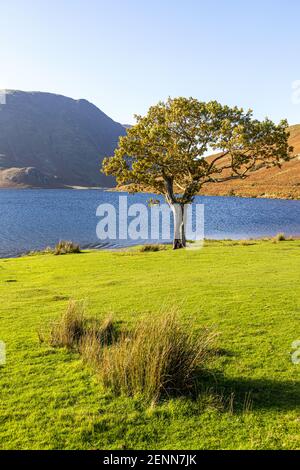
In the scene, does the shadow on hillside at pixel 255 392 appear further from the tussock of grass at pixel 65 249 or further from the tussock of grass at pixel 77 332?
the tussock of grass at pixel 65 249

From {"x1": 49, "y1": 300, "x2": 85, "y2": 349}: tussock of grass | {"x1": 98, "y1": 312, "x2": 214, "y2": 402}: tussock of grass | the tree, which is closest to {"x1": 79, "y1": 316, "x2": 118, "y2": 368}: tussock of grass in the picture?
{"x1": 49, "y1": 300, "x2": 85, "y2": 349}: tussock of grass

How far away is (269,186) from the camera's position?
159250 mm

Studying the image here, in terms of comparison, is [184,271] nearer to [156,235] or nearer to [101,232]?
[156,235]

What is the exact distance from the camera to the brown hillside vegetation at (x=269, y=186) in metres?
148

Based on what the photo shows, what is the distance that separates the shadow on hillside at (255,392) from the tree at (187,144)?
24.9m

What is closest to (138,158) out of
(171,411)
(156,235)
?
(156,235)

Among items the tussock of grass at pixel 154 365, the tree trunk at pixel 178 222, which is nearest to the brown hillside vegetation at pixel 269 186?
the tree trunk at pixel 178 222

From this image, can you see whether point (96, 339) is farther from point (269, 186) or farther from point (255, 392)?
point (269, 186)

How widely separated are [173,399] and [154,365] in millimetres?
698

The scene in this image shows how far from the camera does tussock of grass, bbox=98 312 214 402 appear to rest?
25.7ft

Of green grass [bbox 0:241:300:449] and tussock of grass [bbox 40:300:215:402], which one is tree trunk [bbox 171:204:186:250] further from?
tussock of grass [bbox 40:300:215:402]

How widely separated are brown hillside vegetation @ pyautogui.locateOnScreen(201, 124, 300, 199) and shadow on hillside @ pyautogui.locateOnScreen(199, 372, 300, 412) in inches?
5448
